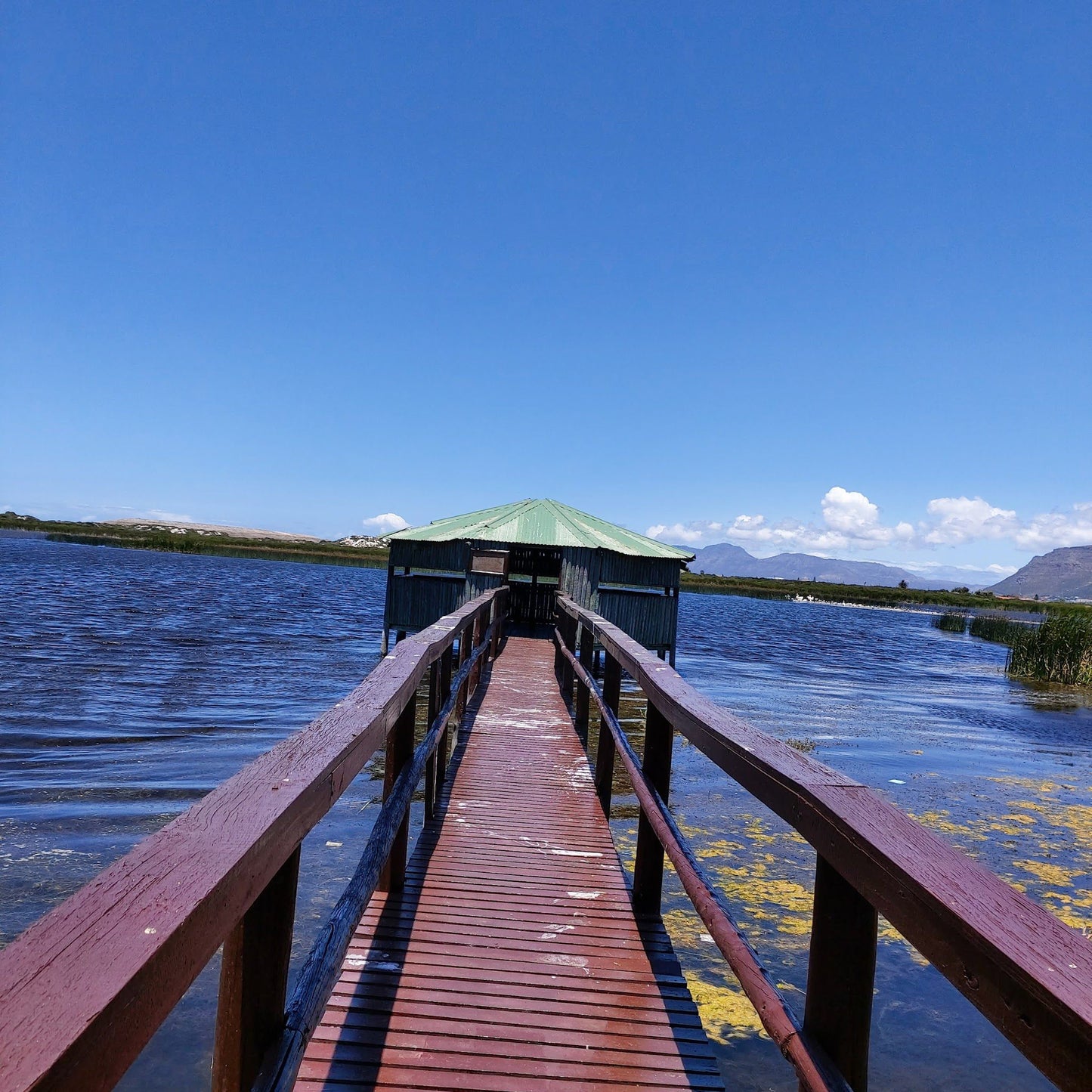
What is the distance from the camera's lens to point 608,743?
5.73 metres

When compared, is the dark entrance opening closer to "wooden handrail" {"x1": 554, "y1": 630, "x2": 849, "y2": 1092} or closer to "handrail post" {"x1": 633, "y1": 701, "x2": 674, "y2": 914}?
"handrail post" {"x1": 633, "y1": 701, "x2": 674, "y2": 914}

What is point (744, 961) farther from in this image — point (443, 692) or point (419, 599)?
point (419, 599)

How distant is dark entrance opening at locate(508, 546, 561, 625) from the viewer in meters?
22.2

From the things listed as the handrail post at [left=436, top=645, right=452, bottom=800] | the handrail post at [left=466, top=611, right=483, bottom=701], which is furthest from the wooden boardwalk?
the handrail post at [left=466, top=611, right=483, bottom=701]

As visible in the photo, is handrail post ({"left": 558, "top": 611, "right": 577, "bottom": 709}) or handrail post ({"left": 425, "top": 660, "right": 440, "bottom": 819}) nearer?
handrail post ({"left": 425, "top": 660, "right": 440, "bottom": 819})

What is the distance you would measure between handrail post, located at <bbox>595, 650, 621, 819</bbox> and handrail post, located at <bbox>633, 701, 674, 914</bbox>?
125cm

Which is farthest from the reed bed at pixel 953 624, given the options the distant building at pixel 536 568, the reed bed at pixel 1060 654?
the distant building at pixel 536 568

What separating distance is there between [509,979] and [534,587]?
18.7m

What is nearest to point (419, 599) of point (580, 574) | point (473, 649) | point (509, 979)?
point (580, 574)

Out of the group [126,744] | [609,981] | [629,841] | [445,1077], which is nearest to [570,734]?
[629,841]

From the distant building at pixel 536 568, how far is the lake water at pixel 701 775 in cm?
215

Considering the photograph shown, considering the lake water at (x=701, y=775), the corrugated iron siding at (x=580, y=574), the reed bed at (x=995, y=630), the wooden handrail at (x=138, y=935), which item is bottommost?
the lake water at (x=701, y=775)

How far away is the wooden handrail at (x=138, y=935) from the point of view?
97 cm

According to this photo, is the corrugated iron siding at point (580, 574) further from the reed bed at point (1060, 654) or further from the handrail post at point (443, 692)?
the reed bed at point (1060, 654)
